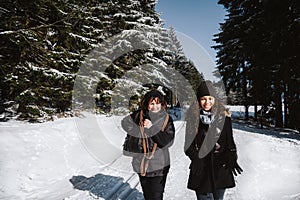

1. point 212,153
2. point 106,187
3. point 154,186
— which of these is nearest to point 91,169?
point 106,187

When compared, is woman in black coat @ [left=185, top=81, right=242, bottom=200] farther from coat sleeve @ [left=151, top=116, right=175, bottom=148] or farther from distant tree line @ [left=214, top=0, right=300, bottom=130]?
distant tree line @ [left=214, top=0, right=300, bottom=130]

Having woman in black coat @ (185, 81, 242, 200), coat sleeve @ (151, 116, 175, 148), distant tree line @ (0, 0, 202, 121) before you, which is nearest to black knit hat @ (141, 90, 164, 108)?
coat sleeve @ (151, 116, 175, 148)

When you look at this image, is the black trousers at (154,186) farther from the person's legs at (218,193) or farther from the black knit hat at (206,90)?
the black knit hat at (206,90)

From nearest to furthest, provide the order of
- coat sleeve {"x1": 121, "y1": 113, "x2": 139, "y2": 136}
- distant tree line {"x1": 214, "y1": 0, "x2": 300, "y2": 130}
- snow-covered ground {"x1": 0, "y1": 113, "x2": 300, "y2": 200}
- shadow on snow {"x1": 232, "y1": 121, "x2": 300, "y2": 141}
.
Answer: coat sleeve {"x1": 121, "y1": 113, "x2": 139, "y2": 136} → snow-covered ground {"x1": 0, "y1": 113, "x2": 300, "y2": 200} → shadow on snow {"x1": 232, "y1": 121, "x2": 300, "y2": 141} → distant tree line {"x1": 214, "y1": 0, "x2": 300, "y2": 130}

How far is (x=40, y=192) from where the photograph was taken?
17.0 ft

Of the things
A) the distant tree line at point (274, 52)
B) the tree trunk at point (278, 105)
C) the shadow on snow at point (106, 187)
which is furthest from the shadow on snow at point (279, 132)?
the shadow on snow at point (106, 187)

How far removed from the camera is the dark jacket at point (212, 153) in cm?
302

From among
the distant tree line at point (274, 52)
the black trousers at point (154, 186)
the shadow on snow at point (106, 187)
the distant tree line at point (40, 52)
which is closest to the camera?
the black trousers at point (154, 186)

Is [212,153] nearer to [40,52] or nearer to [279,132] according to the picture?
[40,52]

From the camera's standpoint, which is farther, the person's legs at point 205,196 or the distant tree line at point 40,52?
the distant tree line at point 40,52

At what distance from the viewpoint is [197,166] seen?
310 cm

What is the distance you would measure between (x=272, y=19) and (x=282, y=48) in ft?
7.38

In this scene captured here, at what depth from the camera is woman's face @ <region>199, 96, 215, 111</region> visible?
3.10 m

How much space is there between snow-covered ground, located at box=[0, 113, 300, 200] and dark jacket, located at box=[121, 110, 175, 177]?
1.98 meters
